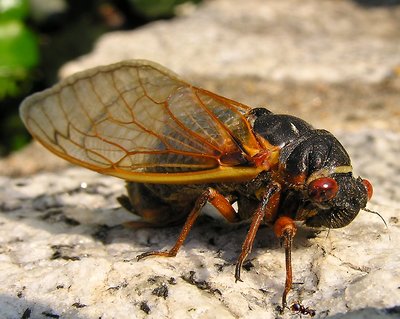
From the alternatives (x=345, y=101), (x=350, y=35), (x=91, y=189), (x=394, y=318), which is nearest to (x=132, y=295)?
(x=394, y=318)

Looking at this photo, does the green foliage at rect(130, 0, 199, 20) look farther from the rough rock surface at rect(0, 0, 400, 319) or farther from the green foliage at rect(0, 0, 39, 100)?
the green foliage at rect(0, 0, 39, 100)

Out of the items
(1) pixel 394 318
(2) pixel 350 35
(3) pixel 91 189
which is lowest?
(2) pixel 350 35

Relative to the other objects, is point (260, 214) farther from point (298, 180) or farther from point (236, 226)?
point (236, 226)

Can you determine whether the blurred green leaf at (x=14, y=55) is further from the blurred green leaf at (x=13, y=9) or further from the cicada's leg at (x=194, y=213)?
the cicada's leg at (x=194, y=213)

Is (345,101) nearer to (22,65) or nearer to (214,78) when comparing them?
(214,78)

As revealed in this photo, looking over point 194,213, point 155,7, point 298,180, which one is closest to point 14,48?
point 155,7

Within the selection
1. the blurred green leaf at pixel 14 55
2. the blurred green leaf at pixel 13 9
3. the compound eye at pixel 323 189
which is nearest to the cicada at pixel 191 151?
the compound eye at pixel 323 189
